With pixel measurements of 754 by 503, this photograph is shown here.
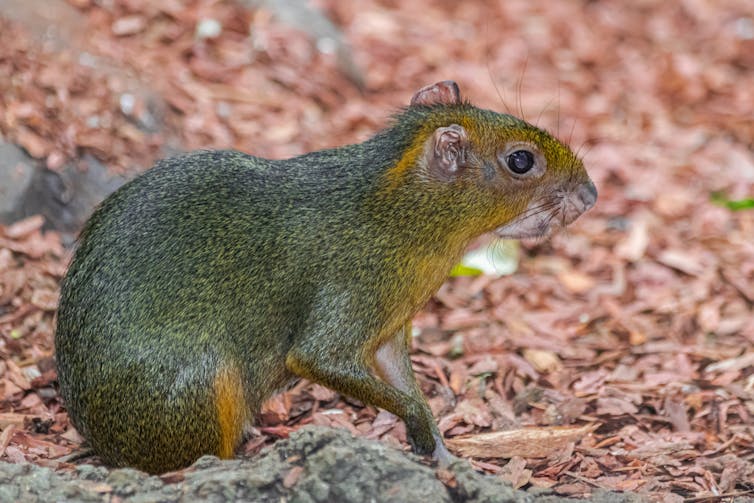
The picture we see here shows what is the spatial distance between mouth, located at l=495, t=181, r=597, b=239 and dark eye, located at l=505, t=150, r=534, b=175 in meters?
0.20

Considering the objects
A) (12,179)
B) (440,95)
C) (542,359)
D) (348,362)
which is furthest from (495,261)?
(12,179)

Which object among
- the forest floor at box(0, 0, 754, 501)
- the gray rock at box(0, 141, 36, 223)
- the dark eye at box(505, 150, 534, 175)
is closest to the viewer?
the dark eye at box(505, 150, 534, 175)

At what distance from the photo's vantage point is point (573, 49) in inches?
471

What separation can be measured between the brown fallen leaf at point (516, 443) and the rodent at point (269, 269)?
403 millimetres

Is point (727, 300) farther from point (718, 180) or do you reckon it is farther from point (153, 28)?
point (153, 28)

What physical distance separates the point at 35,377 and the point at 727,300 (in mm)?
4661

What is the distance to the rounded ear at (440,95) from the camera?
19.4 feet

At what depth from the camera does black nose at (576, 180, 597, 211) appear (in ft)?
18.9

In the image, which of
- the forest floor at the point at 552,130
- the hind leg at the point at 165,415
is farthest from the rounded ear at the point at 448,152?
the hind leg at the point at 165,415

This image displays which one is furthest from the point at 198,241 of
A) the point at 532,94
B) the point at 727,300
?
the point at 532,94

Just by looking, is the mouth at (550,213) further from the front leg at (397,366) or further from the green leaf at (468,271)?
the green leaf at (468,271)

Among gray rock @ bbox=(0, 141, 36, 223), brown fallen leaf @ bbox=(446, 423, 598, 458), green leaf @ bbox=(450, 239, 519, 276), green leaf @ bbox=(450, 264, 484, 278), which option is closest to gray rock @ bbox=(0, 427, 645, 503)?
brown fallen leaf @ bbox=(446, 423, 598, 458)

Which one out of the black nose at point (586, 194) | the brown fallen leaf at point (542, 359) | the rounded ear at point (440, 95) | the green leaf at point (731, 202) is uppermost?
the green leaf at point (731, 202)

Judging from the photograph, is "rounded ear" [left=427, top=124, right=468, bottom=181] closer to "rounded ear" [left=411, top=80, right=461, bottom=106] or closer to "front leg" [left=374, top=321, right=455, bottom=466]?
"rounded ear" [left=411, top=80, right=461, bottom=106]
